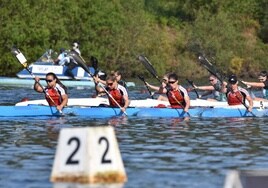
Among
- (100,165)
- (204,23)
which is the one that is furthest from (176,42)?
(100,165)

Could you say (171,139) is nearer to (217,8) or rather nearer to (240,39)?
(240,39)

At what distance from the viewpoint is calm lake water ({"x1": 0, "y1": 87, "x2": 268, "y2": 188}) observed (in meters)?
13.7

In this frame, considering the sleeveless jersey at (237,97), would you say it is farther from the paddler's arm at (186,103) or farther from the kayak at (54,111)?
the kayak at (54,111)

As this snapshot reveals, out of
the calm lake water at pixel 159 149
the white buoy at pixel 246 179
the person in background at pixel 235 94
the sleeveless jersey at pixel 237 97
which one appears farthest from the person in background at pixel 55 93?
the white buoy at pixel 246 179

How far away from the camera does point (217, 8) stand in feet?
237

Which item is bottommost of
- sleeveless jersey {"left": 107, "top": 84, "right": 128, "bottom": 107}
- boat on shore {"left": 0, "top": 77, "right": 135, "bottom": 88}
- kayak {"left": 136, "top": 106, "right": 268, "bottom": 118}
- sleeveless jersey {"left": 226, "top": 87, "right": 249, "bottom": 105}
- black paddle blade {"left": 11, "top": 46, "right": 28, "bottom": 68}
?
boat on shore {"left": 0, "top": 77, "right": 135, "bottom": 88}

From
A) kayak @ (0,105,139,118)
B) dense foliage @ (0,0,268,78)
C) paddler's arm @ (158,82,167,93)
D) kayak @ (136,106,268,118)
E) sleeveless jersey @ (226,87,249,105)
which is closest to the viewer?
kayak @ (0,105,139,118)

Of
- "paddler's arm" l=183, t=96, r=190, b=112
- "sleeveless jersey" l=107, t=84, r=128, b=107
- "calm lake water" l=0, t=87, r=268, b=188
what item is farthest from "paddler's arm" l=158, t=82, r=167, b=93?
"calm lake water" l=0, t=87, r=268, b=188

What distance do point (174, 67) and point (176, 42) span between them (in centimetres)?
327

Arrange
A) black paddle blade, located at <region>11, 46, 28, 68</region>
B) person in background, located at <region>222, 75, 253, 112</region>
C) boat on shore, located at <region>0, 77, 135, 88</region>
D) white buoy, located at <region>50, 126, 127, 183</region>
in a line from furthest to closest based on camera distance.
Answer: boat on shore, located at <region>0, 77, 135, 88</region> → black paddle blade, located at <region>11, 46, 28, 68</region> → person in background, located at <region>222, 75, 253, 112</region> → white buoy, located at <region>50, 126, 127, 183</region>

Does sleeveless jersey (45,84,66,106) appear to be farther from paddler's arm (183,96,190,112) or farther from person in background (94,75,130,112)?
paddler's arm (183,96,190,112)

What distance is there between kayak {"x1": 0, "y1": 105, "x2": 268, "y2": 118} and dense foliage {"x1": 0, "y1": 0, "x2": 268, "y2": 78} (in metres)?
27.5

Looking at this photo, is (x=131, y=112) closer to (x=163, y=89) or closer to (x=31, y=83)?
(x=163, y=89)

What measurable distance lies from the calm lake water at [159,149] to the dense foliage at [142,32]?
2915cm
